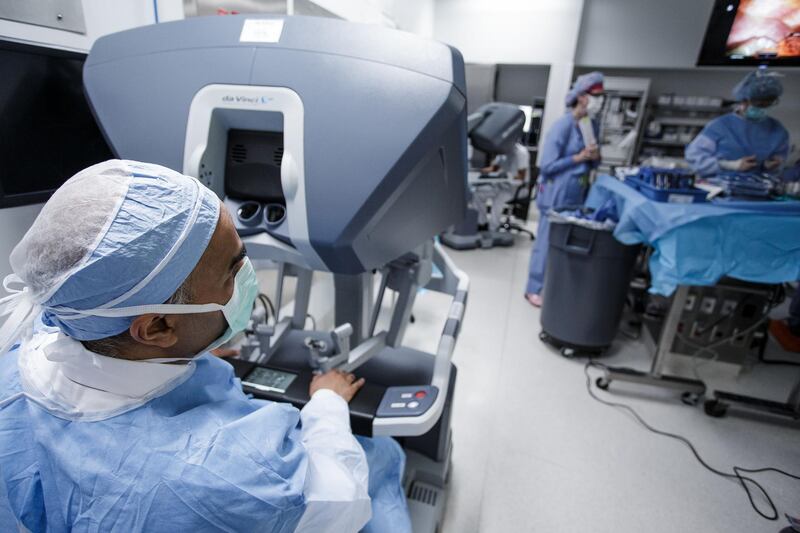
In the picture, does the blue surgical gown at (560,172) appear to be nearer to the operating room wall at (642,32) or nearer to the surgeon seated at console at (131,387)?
the surgeon seated at console at (131,387)

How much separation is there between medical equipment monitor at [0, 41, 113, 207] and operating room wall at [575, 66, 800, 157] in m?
6.23

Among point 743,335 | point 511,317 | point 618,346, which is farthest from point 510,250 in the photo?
point 743,335

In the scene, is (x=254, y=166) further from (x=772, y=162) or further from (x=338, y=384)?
(x=772, y=162)

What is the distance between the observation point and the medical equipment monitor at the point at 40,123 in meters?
0.87

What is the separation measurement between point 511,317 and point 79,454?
277 centimetres

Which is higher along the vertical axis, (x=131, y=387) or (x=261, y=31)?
(x=261, y=31)

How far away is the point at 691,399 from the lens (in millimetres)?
2092

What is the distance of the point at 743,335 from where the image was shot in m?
2.22

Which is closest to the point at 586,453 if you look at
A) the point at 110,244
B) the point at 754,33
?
the point at 110,244

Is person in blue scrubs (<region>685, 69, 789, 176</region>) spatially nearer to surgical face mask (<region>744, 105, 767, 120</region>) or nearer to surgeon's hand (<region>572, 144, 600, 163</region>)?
surgical face mask (<region>744, 105, 767, 120</region>)

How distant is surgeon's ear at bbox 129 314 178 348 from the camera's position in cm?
54

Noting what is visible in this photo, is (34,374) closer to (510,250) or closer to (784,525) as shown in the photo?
(784,525)

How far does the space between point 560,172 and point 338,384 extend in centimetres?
264

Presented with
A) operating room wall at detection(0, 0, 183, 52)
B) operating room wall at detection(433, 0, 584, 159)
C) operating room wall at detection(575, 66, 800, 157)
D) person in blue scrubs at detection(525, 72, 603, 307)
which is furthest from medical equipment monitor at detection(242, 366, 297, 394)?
operating room wall at detection(575, 66, 800, 157)
